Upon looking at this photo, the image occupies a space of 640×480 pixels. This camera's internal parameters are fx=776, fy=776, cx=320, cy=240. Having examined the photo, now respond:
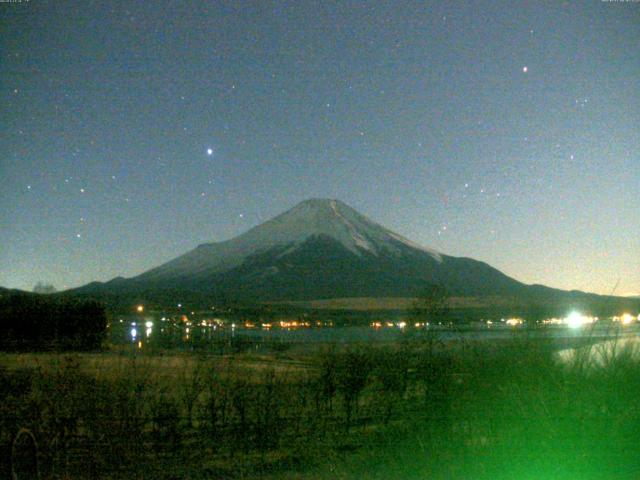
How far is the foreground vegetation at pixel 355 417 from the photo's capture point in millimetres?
8664

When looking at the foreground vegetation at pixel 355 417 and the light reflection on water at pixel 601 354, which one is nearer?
the foreground vegetation at pixel 355 417

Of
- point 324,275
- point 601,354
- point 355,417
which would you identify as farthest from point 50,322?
point 324,275

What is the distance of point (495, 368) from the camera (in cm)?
1038

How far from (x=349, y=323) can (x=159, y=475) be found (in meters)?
74.4

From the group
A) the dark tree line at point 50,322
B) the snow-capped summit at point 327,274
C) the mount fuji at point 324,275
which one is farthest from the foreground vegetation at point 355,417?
the snow-capped summit at point 327,274

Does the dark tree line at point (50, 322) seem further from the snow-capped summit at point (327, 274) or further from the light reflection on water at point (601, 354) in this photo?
the snow-capped summit at point (327, 274)

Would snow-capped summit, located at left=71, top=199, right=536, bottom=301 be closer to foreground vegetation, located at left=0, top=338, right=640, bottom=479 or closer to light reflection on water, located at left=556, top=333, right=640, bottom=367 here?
foreground vegetation, located at left=0, top=338, right=640, bottom=479

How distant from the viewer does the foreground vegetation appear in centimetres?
866

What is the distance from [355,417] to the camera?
17312 mm

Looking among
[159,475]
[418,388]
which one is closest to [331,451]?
[159,475]

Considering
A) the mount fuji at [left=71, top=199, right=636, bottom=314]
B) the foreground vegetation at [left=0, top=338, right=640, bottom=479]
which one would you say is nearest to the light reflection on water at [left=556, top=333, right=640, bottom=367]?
the foreground vegetation at [left=0, top=338, right=640, bottom=479]

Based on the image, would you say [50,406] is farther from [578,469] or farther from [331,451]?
[578,469]

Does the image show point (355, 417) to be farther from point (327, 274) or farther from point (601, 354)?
point (327, 274)

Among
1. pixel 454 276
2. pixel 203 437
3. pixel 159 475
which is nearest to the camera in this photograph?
pixel 159 475
